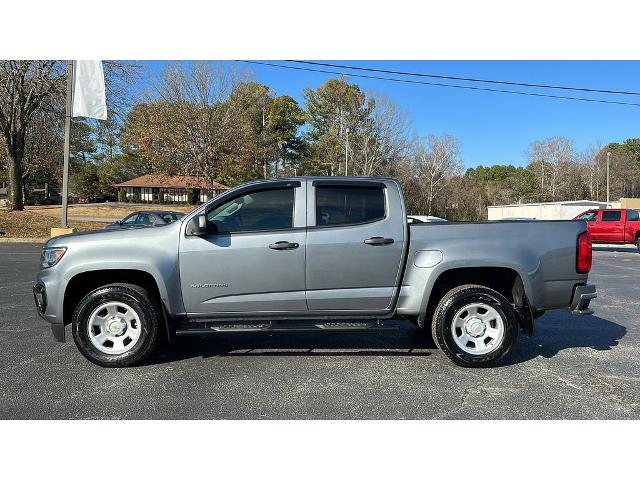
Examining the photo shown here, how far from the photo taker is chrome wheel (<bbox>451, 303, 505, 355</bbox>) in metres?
4.56

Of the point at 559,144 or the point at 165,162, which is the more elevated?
the point at 559,144

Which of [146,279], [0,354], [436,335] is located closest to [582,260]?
[436,335]

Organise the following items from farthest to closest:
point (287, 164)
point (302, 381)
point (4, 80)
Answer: point (287, 164)
point (4, 80)
point (302, 381)

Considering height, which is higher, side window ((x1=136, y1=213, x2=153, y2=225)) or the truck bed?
side window ((x1=136, y1=213, x2=153, y2=225))

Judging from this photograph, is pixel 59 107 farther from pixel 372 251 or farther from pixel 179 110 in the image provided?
pixel 372 251

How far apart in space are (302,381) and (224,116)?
25837 millimetres

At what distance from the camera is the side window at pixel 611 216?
722 inches

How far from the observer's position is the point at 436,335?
4566mm

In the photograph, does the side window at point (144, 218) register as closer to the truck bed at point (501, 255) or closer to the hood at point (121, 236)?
the hood at point (121, 236)

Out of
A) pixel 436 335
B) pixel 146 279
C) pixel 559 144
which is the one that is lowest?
pixel 436 335

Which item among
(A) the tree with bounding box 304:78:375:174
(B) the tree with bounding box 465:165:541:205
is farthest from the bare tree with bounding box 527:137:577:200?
(A) the tree with bounding box 304:78:375:174

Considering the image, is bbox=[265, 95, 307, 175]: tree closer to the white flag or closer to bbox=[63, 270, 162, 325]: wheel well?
the white flag

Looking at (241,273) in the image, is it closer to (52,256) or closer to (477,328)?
(52,256)

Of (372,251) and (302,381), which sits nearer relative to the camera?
(302,381)
